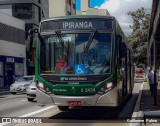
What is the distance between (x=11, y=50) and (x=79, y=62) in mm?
40672

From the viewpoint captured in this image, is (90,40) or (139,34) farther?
(139,34)

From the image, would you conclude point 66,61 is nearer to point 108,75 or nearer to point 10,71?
point 108,75

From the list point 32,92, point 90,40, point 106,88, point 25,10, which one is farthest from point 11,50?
point 106,88

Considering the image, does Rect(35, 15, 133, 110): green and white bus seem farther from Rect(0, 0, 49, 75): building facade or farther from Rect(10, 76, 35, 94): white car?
Rect(0, 0, 49, 75): building facade

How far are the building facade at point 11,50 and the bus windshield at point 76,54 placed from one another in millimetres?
36526

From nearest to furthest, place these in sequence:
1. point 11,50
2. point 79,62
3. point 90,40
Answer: point 79,62 → point 90,40 → point 11,50

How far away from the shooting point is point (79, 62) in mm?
12234

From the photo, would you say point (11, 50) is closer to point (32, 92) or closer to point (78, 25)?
point (32, 92)

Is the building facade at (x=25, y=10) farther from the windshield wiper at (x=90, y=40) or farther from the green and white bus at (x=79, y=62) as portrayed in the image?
the windshield wiper at (x=90, y=40)

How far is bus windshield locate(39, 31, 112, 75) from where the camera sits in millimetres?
12234

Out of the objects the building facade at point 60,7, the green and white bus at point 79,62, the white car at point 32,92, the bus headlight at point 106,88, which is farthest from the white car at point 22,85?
the building facade at point 60,7

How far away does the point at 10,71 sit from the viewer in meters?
51.9

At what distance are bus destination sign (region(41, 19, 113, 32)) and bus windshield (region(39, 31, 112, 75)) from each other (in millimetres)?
257

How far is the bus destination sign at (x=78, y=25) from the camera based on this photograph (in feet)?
41.5
